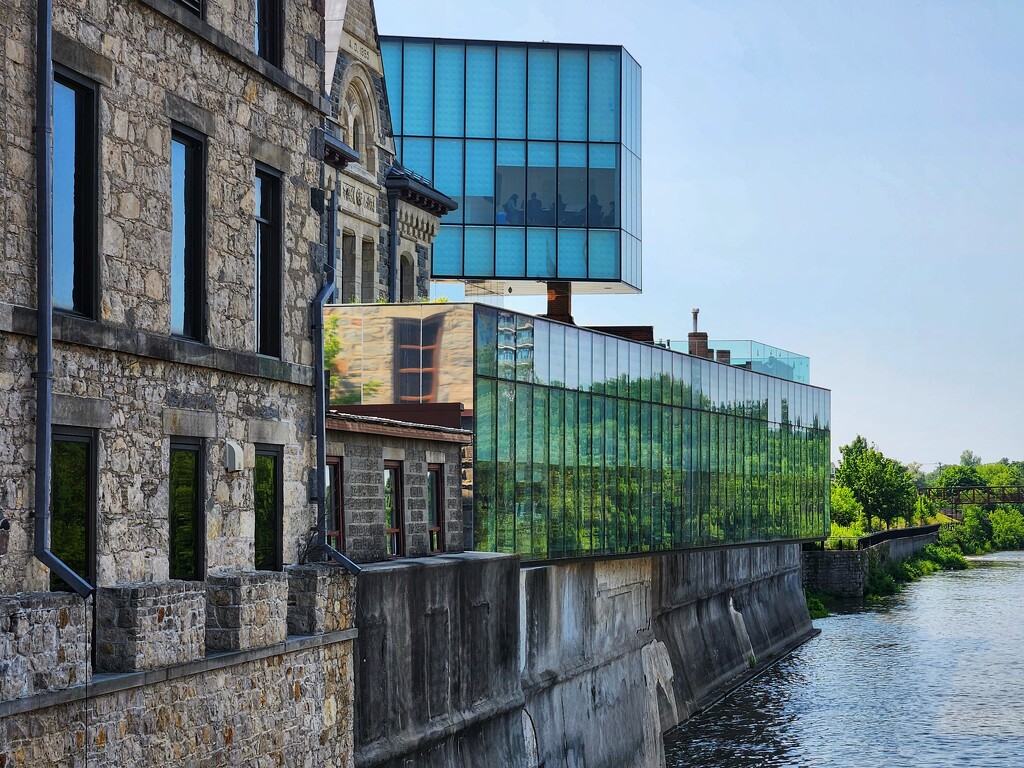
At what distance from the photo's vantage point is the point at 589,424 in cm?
3462

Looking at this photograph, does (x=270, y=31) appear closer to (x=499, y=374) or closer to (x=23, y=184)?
(x=23, y=184)

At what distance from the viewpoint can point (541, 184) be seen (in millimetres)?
57406

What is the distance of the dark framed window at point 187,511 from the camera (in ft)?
48.7

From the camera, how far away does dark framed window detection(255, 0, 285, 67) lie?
56.1ft

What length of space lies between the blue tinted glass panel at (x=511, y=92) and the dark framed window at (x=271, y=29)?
4052 centimetres

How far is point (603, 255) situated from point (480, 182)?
550 centimetres

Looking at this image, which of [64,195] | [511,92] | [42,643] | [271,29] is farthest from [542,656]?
[511,92]

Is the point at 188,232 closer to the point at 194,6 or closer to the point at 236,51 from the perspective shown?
the point at 236,51

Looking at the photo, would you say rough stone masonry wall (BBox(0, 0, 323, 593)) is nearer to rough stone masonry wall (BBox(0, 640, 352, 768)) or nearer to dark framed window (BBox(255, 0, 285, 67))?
dark framed window (BBox(255, 0, 285, 67))

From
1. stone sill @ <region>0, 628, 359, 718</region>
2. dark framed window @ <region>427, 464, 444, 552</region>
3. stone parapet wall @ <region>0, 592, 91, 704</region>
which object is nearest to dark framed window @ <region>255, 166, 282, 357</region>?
stone sill @ <region>0, 628, 359, 718</region>

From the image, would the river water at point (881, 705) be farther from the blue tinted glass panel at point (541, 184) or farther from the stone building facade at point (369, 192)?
the blue tinted glass panel at point (541, 184)

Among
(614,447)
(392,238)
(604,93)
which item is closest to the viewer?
(614,447)

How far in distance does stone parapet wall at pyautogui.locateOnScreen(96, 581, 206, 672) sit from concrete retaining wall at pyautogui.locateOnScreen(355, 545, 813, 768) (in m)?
5.13

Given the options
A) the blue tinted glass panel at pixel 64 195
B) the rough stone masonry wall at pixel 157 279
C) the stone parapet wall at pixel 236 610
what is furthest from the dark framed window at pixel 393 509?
the blue tinted glass panel at pixel 64 195
